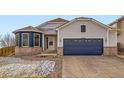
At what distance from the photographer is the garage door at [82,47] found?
90.1 feet

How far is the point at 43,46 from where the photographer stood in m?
30.7

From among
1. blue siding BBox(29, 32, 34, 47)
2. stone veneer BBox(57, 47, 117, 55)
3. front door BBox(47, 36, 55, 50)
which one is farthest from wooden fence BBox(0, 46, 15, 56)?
stone veneer BBox(57, 47, 117, 55)

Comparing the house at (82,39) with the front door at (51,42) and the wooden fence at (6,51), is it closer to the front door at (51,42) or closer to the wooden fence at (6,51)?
the wooden fence at (6,51)

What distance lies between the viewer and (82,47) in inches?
1081

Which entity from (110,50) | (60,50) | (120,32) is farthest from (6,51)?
(120,32)

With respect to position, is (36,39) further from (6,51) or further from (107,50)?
(107,50)

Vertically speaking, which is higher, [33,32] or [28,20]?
[28,20]

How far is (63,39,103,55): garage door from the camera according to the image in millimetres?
27469

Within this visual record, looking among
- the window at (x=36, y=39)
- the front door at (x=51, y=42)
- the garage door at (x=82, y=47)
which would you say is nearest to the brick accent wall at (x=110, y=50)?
the garage door at (x=82, y=47)

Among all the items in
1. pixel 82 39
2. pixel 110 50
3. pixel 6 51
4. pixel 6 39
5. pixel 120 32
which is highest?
pixel 120 32

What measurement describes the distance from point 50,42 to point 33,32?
3753mm
